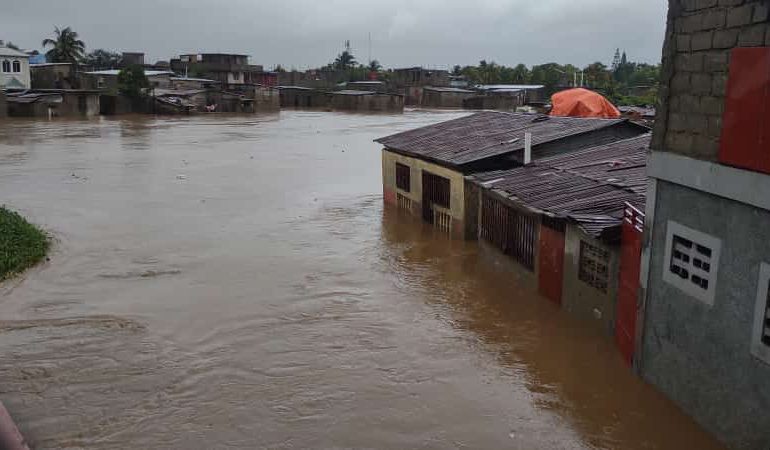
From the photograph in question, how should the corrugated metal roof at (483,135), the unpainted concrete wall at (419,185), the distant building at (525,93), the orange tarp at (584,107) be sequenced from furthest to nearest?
the distant building at (525,93) < the orange tarp at (584,107) < the unpainted concrete wall at (419,185) < the corrugated metal roof at (483,135)

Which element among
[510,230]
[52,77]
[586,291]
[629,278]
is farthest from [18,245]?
[52,77]

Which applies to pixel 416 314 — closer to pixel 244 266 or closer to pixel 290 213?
pixel 244 266

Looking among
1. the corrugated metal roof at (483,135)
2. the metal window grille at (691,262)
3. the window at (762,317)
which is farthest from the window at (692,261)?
the corrugated metal roof at (483,135)

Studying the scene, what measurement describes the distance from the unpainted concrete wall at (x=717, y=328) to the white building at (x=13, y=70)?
64.3 metres

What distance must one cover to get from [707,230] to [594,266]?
11.1 ft

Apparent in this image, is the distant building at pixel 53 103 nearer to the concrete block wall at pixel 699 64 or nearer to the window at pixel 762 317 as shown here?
the concrete block wall at pixel 699 64

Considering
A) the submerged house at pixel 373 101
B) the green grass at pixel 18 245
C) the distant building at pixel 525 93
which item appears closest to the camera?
the green grass at pixel 18 245

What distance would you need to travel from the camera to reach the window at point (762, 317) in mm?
6840

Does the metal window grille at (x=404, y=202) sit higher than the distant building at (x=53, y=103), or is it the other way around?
the distant building at (x=53, y=103)

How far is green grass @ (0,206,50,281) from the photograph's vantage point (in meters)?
15.6

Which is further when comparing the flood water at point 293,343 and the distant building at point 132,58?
the distant building at point 132,58

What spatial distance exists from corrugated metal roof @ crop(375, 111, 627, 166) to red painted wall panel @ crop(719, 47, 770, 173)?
358 inches

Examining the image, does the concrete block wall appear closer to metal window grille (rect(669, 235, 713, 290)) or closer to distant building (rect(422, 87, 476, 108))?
metal window grille (rect(669, 235, 713, 290))

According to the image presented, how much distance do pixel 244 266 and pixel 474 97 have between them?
71.0m
